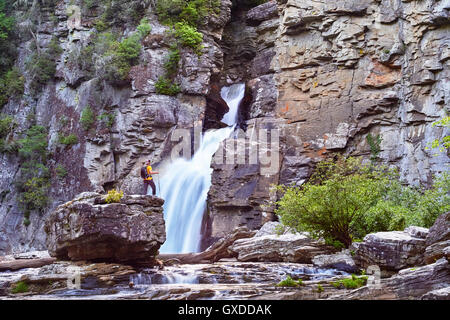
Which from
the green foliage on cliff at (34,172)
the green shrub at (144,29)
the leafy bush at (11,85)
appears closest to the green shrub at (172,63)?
the green shrub at (144,29)

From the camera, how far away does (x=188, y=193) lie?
24531 mm

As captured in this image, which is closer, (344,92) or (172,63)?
(344,92)

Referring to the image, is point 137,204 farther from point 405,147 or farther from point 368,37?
point 368,37

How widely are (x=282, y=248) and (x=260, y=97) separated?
44.2 ft

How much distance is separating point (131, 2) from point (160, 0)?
2025 mm

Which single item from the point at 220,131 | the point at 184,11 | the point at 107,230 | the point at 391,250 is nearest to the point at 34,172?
the point at 220,131

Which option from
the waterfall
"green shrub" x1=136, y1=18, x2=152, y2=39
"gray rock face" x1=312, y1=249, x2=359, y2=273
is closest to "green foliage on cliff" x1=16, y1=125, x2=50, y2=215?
the waterfall

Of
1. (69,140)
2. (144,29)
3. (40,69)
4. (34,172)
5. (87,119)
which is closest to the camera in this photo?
(144,29)

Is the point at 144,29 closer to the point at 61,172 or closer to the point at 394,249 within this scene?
the point at 61,172

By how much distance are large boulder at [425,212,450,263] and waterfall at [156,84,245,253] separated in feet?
42.4

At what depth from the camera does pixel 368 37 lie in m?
25.6

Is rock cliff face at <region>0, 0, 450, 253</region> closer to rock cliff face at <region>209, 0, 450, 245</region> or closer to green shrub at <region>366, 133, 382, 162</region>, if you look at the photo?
rock cliff face at <region>209, 0, 450, 245</region>

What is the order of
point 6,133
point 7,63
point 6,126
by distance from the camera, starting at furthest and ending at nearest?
point 7,63
point 6,133
point 6,126
